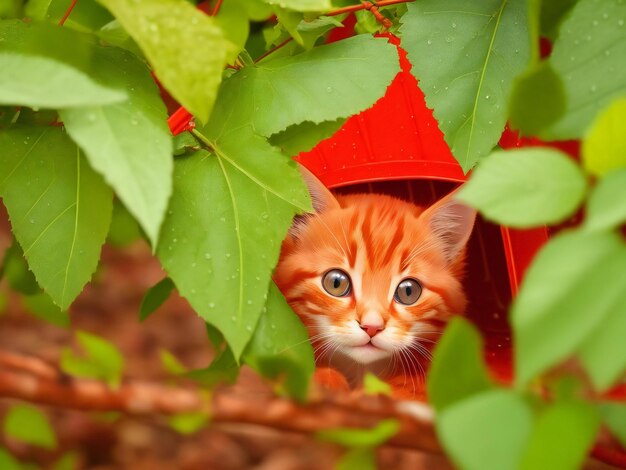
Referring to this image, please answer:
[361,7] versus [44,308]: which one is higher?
[361,7]

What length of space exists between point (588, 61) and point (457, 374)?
0.53ft

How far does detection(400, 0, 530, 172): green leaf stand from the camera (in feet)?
1.53

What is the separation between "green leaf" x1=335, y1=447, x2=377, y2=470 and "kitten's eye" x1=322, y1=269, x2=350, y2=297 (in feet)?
0.76

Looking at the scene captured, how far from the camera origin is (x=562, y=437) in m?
0.25

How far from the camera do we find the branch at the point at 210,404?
0.27m

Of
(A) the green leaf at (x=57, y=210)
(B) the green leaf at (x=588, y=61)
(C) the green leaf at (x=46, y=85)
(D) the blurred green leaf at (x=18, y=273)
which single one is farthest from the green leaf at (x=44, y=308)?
(B) the green leaf at (x=588, y=61)

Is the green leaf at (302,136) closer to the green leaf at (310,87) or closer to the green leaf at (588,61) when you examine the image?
the green leaf at (310,87)

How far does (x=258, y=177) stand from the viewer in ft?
1.50

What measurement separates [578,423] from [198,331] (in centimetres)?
128

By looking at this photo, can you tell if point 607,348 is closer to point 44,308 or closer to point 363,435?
point 363,435

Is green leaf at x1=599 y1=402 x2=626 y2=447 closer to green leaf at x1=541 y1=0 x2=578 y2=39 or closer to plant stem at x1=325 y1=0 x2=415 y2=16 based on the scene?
green leaf at x1=541 y1=0 x2=578 y2=39

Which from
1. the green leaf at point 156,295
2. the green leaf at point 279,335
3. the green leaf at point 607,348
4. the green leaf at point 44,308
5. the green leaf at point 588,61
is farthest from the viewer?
the green leaf at point 44,308

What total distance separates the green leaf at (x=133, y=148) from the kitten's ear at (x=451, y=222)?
0.62ft

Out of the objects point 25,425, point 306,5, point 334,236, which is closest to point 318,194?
point 334,236
